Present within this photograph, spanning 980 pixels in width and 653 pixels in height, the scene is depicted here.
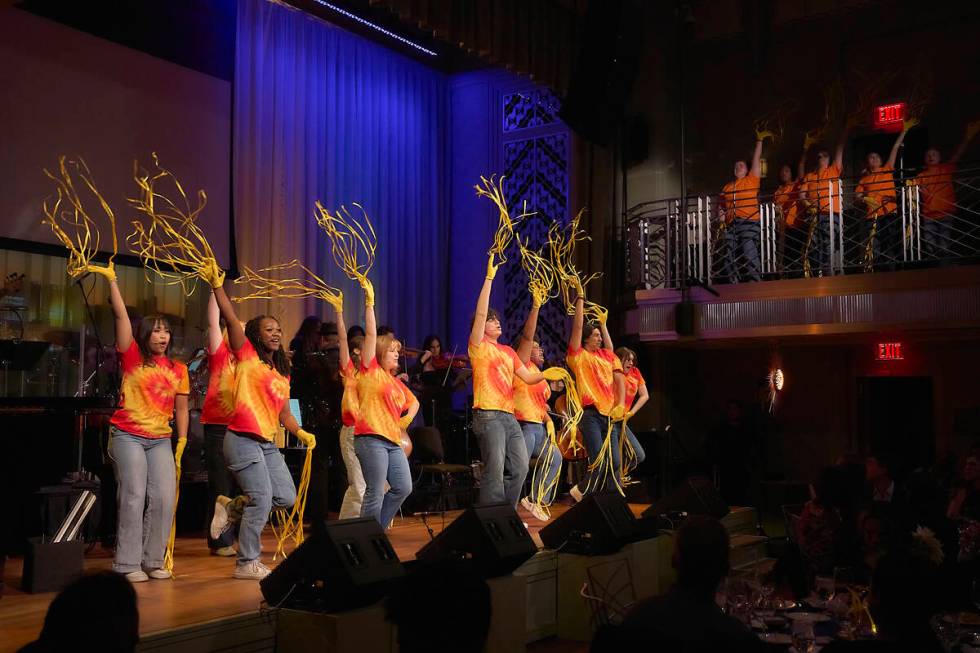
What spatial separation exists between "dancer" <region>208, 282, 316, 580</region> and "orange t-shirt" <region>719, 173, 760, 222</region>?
6543 millimetres

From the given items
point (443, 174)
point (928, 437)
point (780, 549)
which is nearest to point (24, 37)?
point (443, 174)

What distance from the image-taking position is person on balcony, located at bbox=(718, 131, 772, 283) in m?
Result: 10.5

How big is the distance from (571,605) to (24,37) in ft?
23.2

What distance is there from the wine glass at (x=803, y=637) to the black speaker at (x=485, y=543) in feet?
5.28

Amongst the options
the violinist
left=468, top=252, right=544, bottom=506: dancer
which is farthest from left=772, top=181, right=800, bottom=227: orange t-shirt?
left=468, top=252, right=544, bottom=506: dancer

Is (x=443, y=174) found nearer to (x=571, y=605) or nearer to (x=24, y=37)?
(x=24, y=37)

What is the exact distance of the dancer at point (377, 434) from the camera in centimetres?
560

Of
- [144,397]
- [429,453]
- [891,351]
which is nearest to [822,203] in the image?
[891,351]

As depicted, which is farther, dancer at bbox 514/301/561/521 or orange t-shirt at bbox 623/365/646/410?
orange t-shirt at bbox 623/365/646/410

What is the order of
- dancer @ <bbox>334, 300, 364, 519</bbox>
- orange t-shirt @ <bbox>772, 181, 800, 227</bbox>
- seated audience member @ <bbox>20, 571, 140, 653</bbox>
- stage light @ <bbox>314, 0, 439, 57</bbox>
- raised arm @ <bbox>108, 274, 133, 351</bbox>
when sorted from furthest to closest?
stage light @ <bbox>314, 0, 439, 57</bbox>
orange t-shirt @ <bbox>772, 181, 800, 227</bbox>
dancer @ <bbox>334, 300, 364, 519</bbox>
raised arm @ <bbox>108, 274, 133, 351</bbox>
seated audience member @ <bbox>20, 571, 140, 653</bbox>

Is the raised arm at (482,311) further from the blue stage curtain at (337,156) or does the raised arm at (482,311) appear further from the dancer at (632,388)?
the blue stage curtain at (337,156)

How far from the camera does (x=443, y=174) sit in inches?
541

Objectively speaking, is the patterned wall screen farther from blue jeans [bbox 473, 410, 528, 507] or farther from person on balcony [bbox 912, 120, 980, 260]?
blue jeans [bbox 473, 410, 528, 507]

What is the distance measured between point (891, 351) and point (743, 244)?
2.62 m
